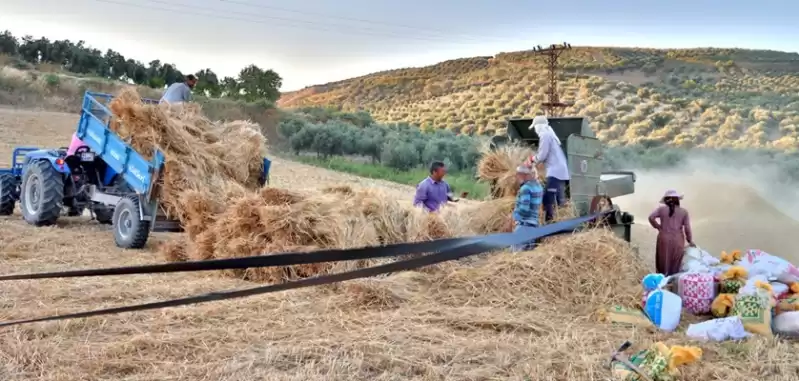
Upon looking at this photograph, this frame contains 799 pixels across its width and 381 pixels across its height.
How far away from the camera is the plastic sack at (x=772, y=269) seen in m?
6.51

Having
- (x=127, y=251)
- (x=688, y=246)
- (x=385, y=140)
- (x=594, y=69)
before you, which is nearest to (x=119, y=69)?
(x=385, y=140)

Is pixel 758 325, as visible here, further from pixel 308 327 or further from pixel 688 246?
pixel 308 327

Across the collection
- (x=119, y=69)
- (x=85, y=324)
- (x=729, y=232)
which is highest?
(x=119, y=69)

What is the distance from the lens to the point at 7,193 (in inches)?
435

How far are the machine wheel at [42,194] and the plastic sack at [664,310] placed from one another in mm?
7863

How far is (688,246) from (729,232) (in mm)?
4725

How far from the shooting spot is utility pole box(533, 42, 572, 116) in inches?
1413

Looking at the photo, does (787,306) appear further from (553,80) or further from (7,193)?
(553,80)

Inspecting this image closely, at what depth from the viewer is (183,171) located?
818cm

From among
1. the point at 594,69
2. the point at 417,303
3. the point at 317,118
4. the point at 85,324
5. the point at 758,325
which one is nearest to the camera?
Answer: the point at 85,324

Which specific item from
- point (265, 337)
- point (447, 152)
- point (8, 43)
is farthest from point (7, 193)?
point (8, 43)

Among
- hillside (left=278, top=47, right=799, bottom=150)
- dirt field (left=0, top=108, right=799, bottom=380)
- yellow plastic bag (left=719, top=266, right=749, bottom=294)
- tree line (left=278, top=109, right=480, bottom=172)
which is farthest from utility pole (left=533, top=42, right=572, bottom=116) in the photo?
dirt field (left=0, top=108, right=799, bottom=380)

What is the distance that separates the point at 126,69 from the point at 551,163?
36.1m

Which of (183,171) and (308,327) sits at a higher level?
(183,171)
